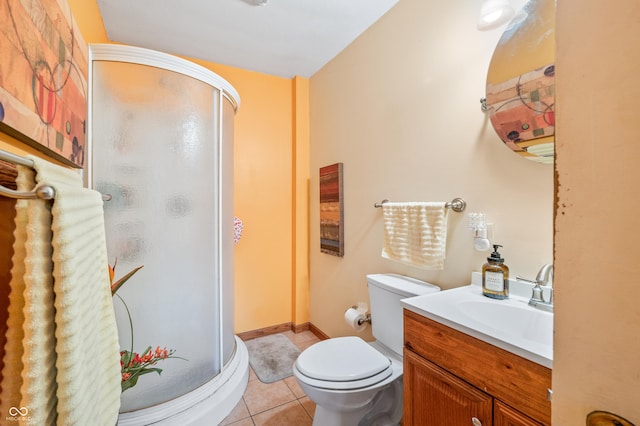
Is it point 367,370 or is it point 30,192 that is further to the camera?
point 367,370

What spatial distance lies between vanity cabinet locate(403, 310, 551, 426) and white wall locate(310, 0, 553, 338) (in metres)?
0.48

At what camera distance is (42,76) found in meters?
0.78

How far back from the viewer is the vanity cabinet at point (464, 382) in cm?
72

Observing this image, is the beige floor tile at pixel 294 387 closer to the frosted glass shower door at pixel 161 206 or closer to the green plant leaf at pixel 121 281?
the frosted glass shower door at pixel 161 206

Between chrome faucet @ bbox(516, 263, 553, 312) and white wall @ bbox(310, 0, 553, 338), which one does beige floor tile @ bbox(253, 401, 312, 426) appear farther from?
chrome faucet @ bbox(516, 263, 553, 312)

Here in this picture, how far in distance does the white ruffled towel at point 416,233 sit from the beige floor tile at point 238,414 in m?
1.26

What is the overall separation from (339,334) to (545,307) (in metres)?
1.54

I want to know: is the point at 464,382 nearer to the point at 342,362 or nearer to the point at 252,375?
the point at 342,362

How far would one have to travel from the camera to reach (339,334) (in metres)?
2.22

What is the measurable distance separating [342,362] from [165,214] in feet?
3.99

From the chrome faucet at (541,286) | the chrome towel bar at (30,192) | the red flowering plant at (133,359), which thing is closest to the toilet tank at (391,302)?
the chrome faucet at (541,286)

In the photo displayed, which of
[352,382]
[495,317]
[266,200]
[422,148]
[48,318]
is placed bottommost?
[352,382]

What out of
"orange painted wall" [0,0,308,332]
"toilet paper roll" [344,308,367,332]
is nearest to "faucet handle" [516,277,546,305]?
"toilet paper roll" [344,308,367,332]

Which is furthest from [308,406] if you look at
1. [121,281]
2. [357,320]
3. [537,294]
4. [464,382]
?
[537,294]
